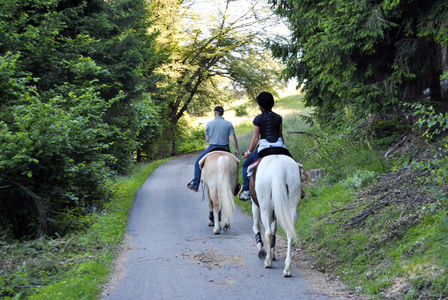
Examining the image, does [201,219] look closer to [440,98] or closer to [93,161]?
[93,161]

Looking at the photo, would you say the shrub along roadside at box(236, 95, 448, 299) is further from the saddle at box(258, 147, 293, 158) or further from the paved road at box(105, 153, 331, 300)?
the saddle at box(258, 147, 293, 158)

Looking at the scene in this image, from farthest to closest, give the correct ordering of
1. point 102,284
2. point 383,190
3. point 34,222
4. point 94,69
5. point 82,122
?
1. point 94,69
2. point 82,122
3. point 34,222
4. point 383,190
5. point 102,284

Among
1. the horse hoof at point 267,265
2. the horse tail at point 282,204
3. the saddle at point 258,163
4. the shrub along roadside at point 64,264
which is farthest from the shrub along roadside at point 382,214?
the shrub along roadside at point 64,264

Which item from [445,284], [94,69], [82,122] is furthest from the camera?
[94,69]

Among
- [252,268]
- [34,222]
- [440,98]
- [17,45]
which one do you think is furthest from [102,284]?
[440,98]

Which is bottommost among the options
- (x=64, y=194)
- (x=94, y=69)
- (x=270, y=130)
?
(x=64, y=194)

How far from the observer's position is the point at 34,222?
9.25 meters

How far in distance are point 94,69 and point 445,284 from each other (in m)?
10.7

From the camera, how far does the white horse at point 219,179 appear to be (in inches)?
355

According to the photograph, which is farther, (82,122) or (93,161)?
(93,161)

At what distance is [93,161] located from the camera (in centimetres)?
1156

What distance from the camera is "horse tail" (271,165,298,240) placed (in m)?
6.00

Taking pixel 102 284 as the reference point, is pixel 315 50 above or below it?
above

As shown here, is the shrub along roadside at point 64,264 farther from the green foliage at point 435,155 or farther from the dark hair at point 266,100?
the green foliage at point 435,155
